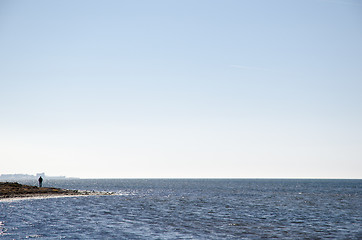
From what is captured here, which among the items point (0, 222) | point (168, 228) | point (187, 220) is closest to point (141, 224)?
point (168, 228)

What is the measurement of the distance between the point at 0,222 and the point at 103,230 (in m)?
11.4

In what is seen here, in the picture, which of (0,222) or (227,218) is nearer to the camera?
(0,222)

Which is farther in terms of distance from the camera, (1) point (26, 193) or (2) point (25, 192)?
(2) point (25, 192)

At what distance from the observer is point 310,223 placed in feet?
131

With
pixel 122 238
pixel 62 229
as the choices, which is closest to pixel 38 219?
pixel 62 229

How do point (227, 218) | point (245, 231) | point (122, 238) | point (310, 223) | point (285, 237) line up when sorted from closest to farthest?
point (122, 238) < point (285, 237) < point (245, 231) < point (310, 223) < point (227, 218)

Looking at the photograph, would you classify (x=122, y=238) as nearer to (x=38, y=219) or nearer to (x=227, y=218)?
(x=38, y=219)

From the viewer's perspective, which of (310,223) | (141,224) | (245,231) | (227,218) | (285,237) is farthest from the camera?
(227,218)

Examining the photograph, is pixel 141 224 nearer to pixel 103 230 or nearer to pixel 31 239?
pixel 103 230

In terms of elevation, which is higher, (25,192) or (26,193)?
(25,192)

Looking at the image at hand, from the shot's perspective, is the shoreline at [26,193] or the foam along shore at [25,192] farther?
the foam along shore at [25,192]

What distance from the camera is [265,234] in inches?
1240

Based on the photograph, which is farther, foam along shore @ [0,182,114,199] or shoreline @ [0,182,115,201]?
foam along shore @ [0,182,114,199]

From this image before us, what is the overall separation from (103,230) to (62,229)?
3743mm
